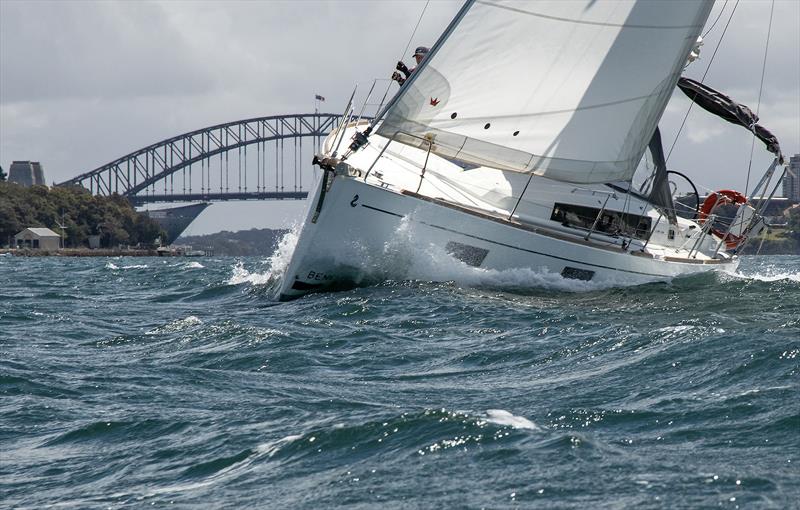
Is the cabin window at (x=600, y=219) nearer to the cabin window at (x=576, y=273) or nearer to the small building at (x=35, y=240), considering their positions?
the cabin window at (x=576, y=273)

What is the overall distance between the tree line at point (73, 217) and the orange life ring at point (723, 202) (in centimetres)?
8714

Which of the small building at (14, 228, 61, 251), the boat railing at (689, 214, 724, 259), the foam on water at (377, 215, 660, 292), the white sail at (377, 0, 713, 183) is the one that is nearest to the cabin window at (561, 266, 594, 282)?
the foam on water at (377, 215, 660, 292)

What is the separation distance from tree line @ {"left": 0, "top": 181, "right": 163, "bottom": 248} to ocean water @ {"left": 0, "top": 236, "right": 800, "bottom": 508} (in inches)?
3721

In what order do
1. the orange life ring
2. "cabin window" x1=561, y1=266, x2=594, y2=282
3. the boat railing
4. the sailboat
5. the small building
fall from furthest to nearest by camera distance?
the small building < the orange life ring < the boat railing < "cabin window" x1=561, y1=266, x2=594, y2=282 < the sailboat

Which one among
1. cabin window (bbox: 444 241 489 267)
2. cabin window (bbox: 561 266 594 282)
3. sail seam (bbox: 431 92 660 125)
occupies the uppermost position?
sail seam (bbox: 431 92 660 125)

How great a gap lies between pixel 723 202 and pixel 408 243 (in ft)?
30.8

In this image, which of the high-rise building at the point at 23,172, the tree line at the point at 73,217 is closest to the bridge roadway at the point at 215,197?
the tree line at the point at 73,217

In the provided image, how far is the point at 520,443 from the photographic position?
7715 millimetres

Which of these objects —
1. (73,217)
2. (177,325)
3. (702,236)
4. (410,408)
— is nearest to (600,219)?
(702,236)

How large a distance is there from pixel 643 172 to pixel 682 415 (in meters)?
14.2

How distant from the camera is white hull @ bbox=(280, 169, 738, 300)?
17734mm

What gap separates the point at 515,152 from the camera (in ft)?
63.3

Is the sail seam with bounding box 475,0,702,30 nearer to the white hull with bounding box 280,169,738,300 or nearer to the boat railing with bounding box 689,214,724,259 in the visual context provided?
the white hull with bounding box 280,169,738,300

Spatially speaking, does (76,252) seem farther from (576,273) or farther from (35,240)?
(576,273)
